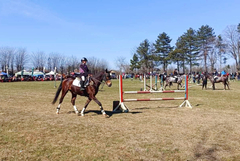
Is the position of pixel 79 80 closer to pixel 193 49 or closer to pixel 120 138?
pixel 120 138

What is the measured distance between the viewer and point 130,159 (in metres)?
4.91

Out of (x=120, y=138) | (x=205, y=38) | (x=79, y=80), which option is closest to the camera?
(x=120, y=138)

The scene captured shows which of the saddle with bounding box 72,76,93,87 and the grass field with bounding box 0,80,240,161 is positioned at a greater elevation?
the saddle with bounding box 72,76,93,87

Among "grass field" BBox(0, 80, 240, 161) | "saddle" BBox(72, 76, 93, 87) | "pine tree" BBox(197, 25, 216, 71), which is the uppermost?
"pine tree" BBox(197, 25, 216, 71)

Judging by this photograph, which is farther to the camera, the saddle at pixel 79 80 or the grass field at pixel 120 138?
the saddle at pixel 79 80

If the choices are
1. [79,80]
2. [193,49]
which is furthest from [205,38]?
[79,80]

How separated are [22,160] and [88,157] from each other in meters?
1.49

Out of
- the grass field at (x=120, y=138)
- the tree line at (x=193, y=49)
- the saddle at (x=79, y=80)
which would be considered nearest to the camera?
the grass field at (x=120, y=138)

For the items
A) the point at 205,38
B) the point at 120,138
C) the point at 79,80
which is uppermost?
the point at 205,38

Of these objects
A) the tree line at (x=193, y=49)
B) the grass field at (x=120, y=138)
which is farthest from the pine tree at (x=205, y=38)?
the grass field at (x=120, y=138)

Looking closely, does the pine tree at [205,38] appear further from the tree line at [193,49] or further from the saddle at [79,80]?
the saddle at [79,80]

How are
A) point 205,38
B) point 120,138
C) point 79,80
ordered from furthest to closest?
point 205,38 → point 79,80 → point 120,138

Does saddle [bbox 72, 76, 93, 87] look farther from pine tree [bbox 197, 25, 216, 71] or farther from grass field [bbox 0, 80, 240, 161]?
pine tree [bbox 197, 25, 216, 71]

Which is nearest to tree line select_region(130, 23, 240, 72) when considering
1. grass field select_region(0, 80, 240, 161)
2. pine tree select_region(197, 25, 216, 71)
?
pine tree select_region(197, 25, 216, 71)
